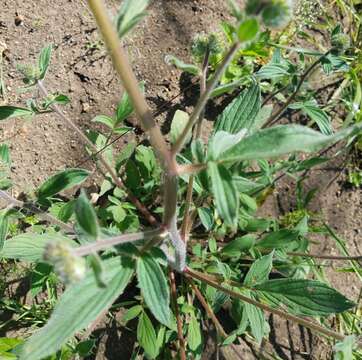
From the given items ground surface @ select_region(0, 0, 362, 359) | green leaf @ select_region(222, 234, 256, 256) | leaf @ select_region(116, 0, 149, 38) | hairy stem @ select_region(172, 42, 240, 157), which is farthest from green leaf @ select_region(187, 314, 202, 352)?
leaf @ select_region(116, 0, 149, 38)

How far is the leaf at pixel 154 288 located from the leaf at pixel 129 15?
28.8 inches

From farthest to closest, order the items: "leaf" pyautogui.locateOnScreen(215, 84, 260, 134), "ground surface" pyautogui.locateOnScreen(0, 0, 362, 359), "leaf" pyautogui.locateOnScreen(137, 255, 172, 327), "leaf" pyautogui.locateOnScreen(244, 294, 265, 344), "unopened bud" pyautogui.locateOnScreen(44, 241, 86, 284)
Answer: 1. "ground surface" pyautogui.locateOnScreen(0, 0, 362, 359)
2. "leaf" pyautogui.locateOnScreen(244, 294, 265, 344)
3. "leaf" pyautogui.locateOnScreen(215, 84, 260, 134)
4. "leaf" pyautogui.locateOnScreen(137, 255, 172, 327)
5. "unopened bud" pyautogui.locateOnScreen(44, 241, 86, 284)

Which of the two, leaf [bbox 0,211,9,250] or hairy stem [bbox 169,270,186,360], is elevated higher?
leaf [bbox 0,211,9,250]

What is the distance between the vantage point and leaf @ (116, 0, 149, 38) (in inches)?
49.5

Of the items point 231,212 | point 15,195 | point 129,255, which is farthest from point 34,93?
point 231,212

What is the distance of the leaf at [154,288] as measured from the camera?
155 cm

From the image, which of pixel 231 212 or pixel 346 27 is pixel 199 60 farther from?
pixel 346 27

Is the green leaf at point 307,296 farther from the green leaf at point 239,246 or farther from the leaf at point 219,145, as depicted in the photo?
the leaf at point 219,145

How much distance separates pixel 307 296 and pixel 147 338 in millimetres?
884

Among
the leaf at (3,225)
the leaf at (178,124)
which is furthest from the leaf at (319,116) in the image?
the leaf at (3,225)

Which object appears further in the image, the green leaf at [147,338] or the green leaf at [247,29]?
the green leaf at [147,338]

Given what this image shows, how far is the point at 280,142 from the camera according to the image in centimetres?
134

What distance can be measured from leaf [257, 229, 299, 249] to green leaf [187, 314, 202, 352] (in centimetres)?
56

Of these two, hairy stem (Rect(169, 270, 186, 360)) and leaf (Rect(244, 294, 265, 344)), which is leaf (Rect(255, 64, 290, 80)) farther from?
hairy stem (Rect(169, 270, 186, 360))
